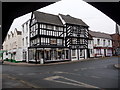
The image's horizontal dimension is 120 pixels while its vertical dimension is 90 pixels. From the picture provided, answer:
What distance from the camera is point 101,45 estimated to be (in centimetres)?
3806

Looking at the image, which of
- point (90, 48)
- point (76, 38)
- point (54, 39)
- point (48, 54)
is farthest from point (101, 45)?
point (48, 54)

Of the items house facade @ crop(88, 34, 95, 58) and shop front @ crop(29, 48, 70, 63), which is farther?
house facade @ crop(88, 34, 95, 58)

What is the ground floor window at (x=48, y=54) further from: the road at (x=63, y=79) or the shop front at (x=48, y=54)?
the road at (x=63, y=79)

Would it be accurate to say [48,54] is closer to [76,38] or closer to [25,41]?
[25,41]

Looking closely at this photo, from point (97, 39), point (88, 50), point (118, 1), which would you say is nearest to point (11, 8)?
point (118, 1)

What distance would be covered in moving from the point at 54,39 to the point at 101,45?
18.6 meters

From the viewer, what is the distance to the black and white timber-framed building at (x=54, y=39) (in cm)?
2411

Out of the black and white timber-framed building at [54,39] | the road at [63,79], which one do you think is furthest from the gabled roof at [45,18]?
the road at [63,79]

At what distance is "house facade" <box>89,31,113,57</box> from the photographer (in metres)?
36.2

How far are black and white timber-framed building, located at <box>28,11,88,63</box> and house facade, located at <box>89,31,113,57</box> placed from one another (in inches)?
234

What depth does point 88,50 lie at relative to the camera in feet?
109

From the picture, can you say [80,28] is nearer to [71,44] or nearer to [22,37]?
[71,44]

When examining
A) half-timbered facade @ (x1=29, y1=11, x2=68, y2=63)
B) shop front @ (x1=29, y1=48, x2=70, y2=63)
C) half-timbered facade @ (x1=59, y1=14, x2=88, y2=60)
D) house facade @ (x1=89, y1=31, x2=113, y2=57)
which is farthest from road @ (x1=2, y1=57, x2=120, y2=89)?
house facade @ (x1=89, y1=31, x2=113, y2=57)

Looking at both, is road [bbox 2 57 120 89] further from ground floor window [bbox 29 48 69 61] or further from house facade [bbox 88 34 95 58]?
house facade [bbox 88 34 95 58]
